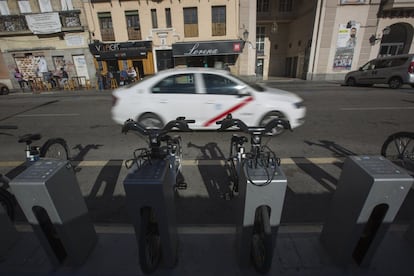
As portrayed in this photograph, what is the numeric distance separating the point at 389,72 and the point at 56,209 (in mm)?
15490

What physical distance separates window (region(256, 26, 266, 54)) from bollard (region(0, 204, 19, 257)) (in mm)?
26354

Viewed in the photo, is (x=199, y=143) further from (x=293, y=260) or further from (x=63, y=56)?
(x=63, y=56)

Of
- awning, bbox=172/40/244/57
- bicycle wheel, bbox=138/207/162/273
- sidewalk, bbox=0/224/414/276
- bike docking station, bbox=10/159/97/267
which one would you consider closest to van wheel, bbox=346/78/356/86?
awning, bbox=172/40/244/57

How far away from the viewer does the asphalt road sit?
2.66 meters

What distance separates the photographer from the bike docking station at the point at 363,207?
1.45 m

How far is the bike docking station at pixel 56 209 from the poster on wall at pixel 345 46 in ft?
67.9

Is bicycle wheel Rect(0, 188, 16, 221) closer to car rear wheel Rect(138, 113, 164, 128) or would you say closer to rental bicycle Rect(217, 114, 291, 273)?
rental bicycle Rect(217, 114, 291, 273)

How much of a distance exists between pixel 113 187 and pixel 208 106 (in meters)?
2.67

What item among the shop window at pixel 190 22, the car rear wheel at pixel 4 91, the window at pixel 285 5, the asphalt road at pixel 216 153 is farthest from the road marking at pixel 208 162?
the window at pixel 285 5

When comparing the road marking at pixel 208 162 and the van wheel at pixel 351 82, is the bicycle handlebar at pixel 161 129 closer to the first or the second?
the road marking at pixel 208 162

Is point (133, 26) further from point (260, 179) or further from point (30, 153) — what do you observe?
point (260, 179)

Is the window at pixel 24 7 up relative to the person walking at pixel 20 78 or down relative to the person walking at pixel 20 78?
up

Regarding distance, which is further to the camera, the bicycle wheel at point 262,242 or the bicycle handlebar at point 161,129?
the bicycle handlebar at point 161,129

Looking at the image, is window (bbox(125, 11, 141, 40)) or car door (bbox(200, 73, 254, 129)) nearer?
car door (bbox(200, 73, 254, 129))
